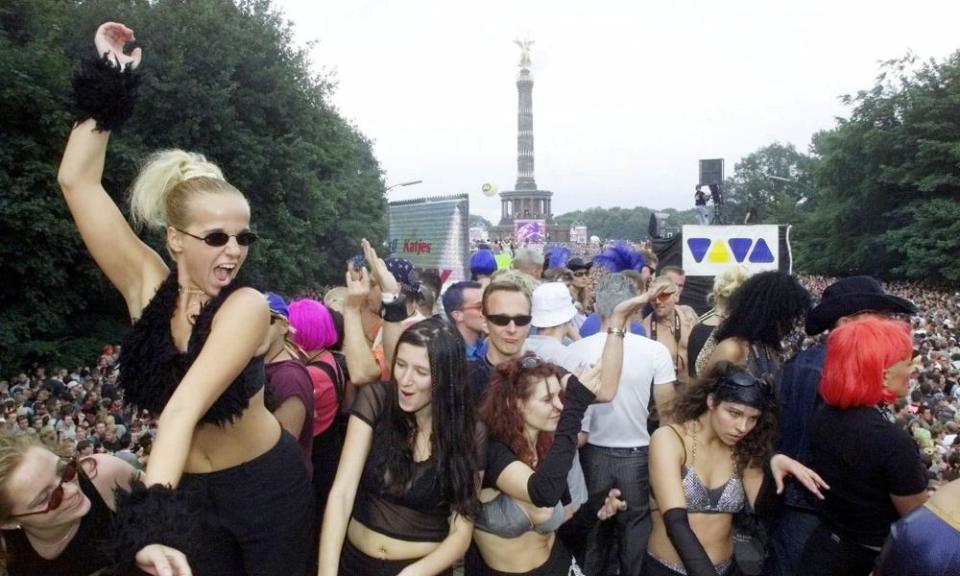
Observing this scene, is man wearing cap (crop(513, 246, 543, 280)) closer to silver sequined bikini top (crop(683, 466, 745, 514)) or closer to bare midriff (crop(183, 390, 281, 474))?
silver sequined bikini top (crop(683, 466, 745, 514))

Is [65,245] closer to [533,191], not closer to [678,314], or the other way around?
[678,314]

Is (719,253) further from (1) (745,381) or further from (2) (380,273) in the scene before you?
(2) (380,273)

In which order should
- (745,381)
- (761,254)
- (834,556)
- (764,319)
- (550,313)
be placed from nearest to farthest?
(834,556) → (745,381) → (764,319) → (550,313) → (761,254)

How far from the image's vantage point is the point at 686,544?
297 centimetres

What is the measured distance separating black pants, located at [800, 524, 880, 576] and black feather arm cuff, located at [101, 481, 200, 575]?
243 centimetres

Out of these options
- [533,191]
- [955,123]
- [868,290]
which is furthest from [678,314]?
[533,191]

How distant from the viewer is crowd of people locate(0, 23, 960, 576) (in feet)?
6.76

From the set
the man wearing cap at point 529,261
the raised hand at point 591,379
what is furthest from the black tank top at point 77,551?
the man wearing cap at point 529,261

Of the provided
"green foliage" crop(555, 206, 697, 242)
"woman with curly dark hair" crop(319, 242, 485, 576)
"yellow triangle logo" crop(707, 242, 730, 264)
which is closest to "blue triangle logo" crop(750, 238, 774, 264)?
"yellow triangle logo" crop(707, 242, 730, 264)

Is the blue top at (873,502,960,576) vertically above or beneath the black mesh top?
above

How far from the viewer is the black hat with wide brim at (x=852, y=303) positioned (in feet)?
11.3

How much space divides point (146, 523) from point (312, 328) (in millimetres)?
2203

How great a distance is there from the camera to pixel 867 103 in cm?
3966

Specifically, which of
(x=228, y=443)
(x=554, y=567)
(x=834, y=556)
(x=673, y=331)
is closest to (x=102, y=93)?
(x=228, y=443)
